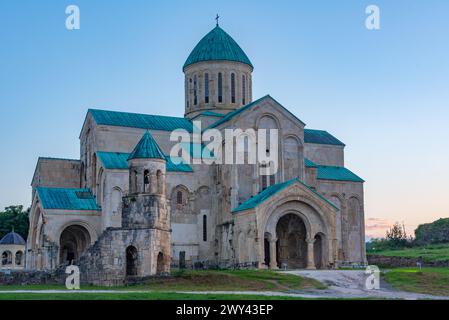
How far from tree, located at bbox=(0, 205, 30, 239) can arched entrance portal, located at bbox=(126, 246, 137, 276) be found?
4765cm

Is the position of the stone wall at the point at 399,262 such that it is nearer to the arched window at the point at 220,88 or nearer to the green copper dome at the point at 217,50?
the arched window at the point at 220,88

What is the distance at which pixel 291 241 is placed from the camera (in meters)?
50.4

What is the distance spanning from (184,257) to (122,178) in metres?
7.56

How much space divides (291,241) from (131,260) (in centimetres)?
1517

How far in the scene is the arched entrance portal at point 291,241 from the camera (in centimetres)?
4950

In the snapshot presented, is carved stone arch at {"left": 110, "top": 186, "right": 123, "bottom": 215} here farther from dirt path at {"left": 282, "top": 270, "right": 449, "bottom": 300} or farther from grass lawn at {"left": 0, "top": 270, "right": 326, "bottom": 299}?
dirt path at {"left": 282, "top": 270, "right": 449, "bottom": 300}

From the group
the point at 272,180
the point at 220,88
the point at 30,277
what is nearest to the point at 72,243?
the point at 30,277

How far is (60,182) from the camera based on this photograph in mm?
55094

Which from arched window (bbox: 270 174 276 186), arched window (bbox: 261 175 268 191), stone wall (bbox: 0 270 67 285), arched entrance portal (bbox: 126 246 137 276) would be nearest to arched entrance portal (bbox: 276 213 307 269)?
arched window (bbox: 261 175 268 191)

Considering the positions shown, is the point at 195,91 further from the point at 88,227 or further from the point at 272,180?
the point at 88,227

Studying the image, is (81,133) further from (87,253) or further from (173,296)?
(173,296)

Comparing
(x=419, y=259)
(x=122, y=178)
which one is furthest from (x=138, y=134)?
(x=419, y=259)
